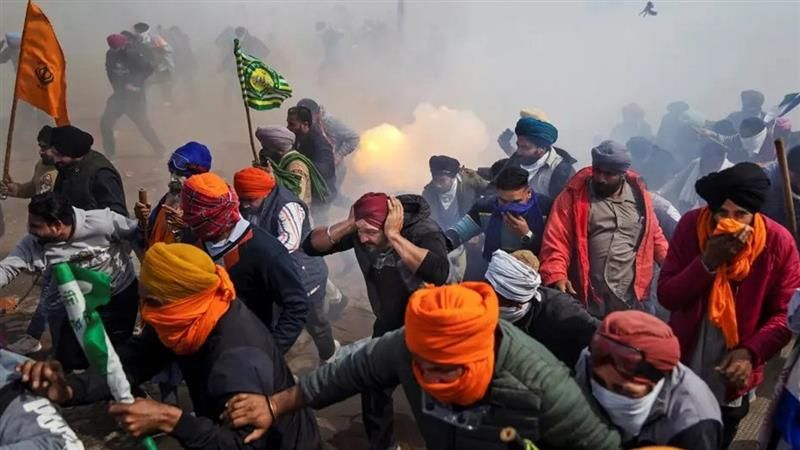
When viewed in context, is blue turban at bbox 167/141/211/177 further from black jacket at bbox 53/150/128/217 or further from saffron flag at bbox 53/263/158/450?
saffron flag at bbox 53/263/158/450

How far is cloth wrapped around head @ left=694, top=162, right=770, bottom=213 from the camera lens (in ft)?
9.50

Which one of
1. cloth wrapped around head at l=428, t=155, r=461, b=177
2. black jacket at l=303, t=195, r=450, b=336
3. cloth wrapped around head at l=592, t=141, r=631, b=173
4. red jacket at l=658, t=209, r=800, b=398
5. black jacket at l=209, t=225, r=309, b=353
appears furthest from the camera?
cloth wrapped around head at l=428, t=155, r=461, b=177

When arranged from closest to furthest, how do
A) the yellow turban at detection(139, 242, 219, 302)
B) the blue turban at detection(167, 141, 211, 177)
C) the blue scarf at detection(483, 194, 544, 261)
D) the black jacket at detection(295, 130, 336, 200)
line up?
1. the yellow turban at detection(139, 242, 219, 302)
2. the blue scarf at detection(483, 194, 544, 261)
3. the blue turban at detection(167, 141, 211, 177)
4. the black jacket at detection(295, 130, 336, 200)

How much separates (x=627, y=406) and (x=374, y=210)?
173 centimetres

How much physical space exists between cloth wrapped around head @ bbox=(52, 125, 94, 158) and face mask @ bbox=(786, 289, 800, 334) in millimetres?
4401

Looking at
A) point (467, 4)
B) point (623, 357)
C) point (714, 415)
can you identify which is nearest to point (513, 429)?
point (623, 357)

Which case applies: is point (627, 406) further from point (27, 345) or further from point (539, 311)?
point (27, 345)

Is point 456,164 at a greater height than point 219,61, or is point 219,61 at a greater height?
point 219,61

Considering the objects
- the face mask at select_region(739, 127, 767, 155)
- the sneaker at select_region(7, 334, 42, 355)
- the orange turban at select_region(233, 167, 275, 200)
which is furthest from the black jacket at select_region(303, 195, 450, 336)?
the face mask at select_region(739, 127, 767, 155)

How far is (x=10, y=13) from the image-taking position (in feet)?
61.1

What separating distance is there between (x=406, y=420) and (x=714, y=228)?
2373 mm

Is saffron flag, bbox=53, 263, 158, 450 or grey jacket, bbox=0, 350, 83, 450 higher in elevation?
saffron flag, bbox=53, 263, 158, 450

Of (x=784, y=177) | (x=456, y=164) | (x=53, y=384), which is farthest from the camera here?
(x=456, y=164)

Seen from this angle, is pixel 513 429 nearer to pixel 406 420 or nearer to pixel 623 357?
pixel 623 357
